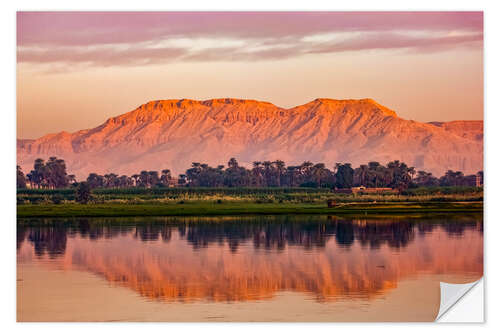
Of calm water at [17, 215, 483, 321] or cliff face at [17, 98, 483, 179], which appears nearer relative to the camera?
calm water at [17, 215, 483, 321]

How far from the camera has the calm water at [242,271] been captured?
18.7m

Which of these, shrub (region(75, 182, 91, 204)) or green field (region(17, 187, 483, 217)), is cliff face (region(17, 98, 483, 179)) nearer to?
green field (region(17, 187, 483, 217))

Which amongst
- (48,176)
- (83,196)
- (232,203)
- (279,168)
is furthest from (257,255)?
(279,168)

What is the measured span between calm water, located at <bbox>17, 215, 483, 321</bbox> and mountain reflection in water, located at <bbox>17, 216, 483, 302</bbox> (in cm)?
4

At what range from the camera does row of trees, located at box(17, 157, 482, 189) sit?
304 feet

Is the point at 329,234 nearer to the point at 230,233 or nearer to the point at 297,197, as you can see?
the point at 230,233

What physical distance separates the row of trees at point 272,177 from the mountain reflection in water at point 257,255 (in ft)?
102

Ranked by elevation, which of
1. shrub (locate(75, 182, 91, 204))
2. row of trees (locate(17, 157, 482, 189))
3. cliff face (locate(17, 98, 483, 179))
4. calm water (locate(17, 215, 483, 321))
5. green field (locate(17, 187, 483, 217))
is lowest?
calm water (locate(17, 215, 483, 321))

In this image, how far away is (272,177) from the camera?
382 feet

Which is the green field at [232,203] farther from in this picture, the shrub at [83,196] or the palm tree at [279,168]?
the palm tree at [279,168]

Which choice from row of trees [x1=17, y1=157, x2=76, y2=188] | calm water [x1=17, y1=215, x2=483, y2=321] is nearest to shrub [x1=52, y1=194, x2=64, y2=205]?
row of trees [x1=17, y1=157, x2=76, y2=188]

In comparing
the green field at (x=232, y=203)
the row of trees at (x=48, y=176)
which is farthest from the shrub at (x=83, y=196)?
the row of trees at (x=48, y=176)

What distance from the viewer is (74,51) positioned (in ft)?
83.3
